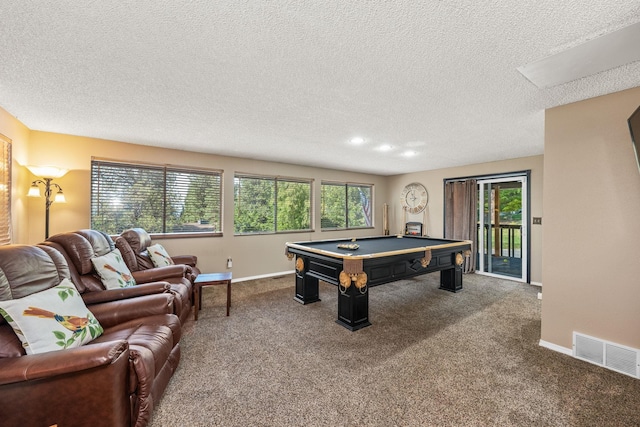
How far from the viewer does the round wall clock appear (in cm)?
647

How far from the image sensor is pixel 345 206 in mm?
6488

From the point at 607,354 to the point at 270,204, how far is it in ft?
16.0

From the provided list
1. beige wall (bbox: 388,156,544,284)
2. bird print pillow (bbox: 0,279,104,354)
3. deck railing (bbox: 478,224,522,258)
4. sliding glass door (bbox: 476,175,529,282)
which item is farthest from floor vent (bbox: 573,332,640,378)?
bird print pillow (bbox: 0,279,104,354)

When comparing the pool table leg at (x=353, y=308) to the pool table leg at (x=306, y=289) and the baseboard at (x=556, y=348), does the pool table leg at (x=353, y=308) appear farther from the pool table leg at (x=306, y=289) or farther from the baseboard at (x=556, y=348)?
the baseboard at (x=556, y=348)

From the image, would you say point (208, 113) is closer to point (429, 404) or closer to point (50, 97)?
point (50, 97)

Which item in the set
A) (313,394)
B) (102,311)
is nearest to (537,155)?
(313,394)

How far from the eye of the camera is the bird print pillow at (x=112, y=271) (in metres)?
2.35

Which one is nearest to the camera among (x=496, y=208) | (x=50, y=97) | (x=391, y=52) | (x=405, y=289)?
(x=391, y=52)

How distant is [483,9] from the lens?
1319 mm

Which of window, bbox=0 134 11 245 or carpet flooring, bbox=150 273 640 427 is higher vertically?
window, bbox=0 134 11 245

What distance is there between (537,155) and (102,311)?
6.45 m

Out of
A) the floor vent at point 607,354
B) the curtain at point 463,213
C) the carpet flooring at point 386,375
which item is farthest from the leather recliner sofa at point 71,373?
the curtain at point 463,213

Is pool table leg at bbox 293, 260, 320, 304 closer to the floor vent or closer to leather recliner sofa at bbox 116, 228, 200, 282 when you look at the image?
leather recliner sofa at bbox 116, 228, 200, 282

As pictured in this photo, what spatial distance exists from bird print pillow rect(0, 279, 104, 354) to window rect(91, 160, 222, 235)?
2544 mm
